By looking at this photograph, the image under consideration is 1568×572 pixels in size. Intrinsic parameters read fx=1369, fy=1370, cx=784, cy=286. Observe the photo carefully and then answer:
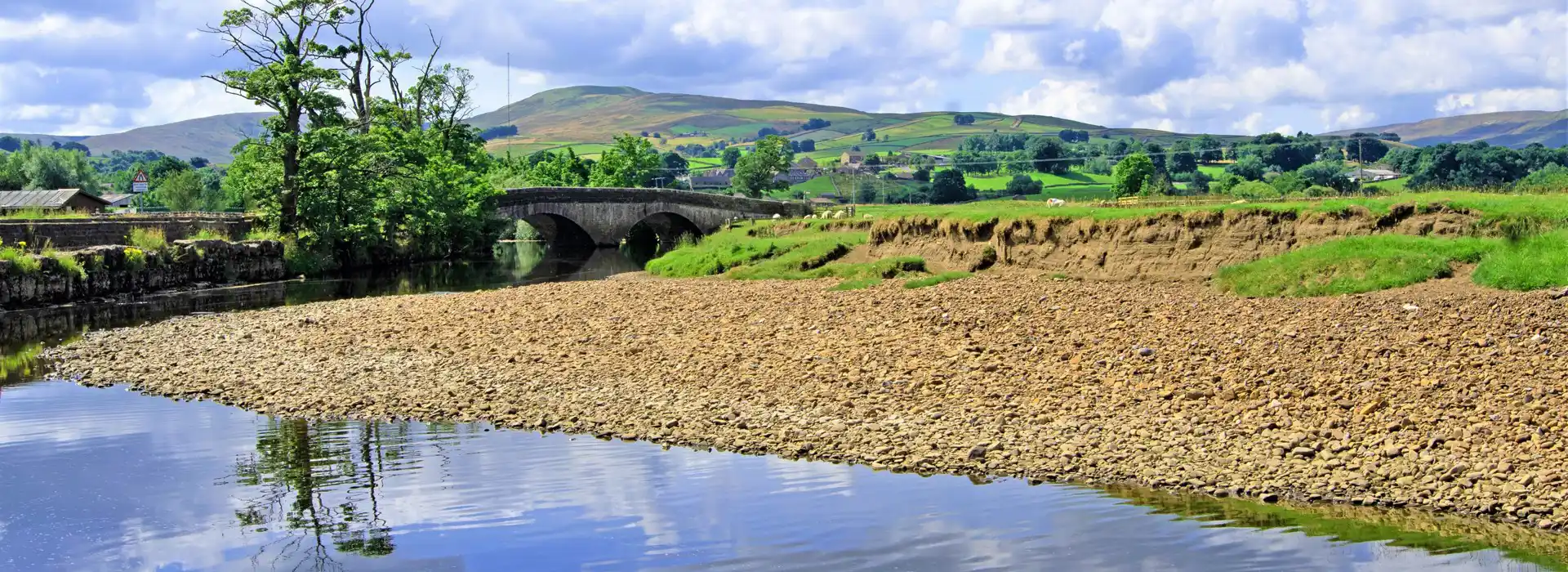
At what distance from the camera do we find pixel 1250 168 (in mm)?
89125

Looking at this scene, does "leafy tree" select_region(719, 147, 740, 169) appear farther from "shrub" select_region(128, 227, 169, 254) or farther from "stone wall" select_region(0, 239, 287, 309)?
"shrub" select_region(128, 227, 169, 254)

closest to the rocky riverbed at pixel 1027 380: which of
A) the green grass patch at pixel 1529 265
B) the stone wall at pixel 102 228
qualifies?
the green grass patch at pixel 1529 265

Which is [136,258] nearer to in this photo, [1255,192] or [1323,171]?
[1255,192]

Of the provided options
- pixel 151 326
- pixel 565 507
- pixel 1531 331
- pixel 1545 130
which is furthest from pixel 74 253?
pixel 1545 130

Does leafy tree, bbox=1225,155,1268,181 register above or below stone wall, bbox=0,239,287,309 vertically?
above

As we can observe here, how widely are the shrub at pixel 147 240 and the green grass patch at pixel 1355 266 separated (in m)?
33.4

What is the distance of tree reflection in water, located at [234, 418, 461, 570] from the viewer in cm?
1306

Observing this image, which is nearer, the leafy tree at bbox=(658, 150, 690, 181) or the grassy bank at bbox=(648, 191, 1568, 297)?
the grassy bank at bbox=(648, 191, 1568, 297)

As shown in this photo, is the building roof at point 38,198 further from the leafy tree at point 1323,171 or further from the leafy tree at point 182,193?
the leafy tree at point 1323,171

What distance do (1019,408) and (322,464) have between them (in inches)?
330

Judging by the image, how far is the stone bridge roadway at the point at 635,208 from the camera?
73.6 metres

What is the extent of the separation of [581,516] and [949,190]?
7627cm

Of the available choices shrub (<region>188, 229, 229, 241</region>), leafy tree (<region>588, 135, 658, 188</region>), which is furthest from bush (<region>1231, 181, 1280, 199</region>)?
leafy tree (<region>588, 135, 658, 188</region>)

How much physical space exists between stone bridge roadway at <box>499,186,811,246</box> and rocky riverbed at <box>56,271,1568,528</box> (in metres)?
45.6
